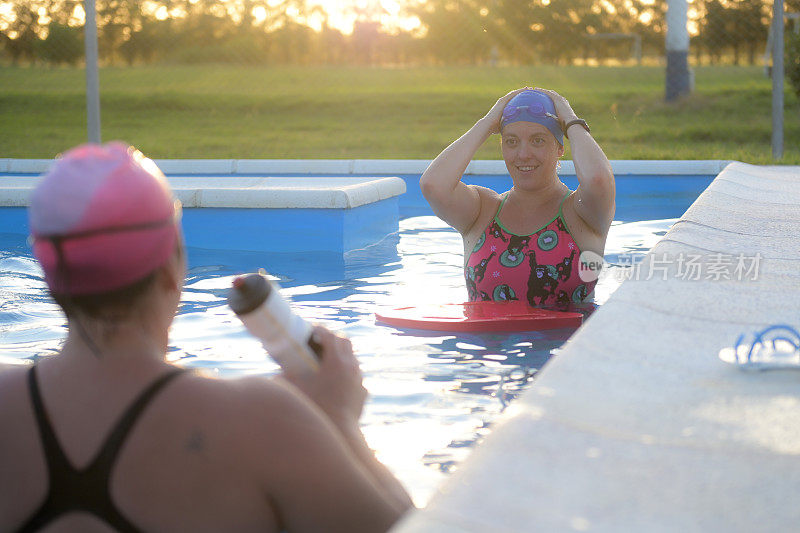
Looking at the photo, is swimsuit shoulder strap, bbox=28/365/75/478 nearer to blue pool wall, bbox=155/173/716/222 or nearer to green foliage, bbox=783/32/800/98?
blue pool wall, bbox=155/173/716/222

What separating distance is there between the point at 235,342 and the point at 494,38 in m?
36.4

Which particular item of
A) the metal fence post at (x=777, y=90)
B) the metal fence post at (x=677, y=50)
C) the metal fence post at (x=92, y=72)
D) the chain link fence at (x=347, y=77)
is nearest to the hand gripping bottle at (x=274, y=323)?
the metal fence post at (x=92, y=72)

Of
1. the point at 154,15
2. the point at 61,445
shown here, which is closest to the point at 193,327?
the point at 61,445

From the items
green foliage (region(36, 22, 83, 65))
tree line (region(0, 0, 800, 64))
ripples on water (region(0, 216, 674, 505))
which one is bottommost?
ripples on water (region(0, 216, 674, 505))

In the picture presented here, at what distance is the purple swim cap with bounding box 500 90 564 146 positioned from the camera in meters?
4.91

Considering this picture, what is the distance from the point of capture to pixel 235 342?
16.4ft

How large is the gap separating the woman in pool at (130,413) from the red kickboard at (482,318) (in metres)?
3.20

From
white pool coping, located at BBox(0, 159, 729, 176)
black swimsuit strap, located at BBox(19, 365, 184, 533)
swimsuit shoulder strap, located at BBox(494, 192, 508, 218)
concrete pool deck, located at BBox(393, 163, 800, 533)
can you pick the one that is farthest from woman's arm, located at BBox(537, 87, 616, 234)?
white pool coping, located at BBox(0, 159, 729, 176)

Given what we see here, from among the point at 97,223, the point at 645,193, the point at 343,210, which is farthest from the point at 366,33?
the point at 97,223

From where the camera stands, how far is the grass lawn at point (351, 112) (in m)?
14.6

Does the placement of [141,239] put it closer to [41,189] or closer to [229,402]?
[41,189]

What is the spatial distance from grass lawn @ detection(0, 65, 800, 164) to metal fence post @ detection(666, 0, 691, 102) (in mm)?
292

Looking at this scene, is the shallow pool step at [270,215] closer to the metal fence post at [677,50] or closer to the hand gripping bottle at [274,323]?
the hand gripping bottle at [274,323]

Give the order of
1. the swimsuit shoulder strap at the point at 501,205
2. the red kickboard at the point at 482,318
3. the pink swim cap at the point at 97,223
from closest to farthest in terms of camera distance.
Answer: the pink swim cap at the point at 97,223, the red kickboard at the point at 482,318, the swimsuit shoulder strap at the point at 501,205
